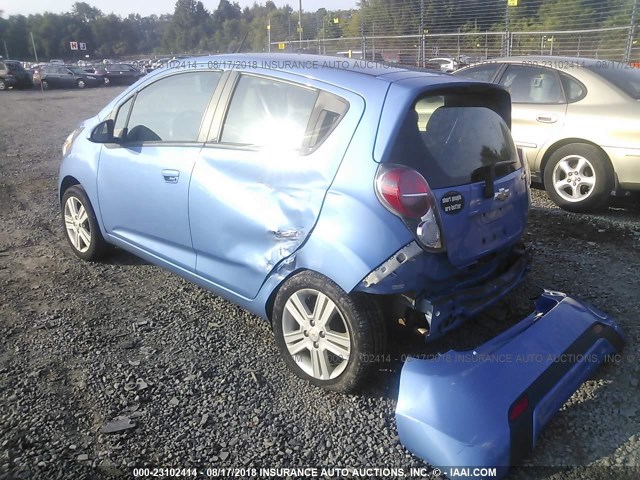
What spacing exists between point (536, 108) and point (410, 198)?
4415 millimetres

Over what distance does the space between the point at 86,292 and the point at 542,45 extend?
17603 millimetres

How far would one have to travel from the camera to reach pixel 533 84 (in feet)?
20.9

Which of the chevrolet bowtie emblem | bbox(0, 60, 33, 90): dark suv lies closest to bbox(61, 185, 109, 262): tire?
the chevrolet bowtie emblem

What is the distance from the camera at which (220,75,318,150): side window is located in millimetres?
2896

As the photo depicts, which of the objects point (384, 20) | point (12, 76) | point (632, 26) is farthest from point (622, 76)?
point (12, 76)

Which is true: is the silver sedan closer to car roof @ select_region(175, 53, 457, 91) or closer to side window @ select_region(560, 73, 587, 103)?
side window @ select_region(560, 73, 587, 103)

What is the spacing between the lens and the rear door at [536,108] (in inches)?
236

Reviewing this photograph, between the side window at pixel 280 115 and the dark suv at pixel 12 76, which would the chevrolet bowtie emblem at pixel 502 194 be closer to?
the side window at pixel 280 115

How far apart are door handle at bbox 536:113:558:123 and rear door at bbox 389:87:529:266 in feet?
10.3

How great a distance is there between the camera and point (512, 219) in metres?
3.12

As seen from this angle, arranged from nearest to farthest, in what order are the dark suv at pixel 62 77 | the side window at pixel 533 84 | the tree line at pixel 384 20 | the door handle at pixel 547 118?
the door handle at pixel 547 118
the side window at pixel 533 84
the tree line at pixel 384 20
the dark suv at pixel 62 77

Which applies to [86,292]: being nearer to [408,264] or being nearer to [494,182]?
[408,264]

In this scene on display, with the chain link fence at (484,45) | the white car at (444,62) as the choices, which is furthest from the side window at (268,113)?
the white car at (444,62)

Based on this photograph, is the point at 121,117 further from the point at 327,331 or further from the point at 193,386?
the point at 327,331
